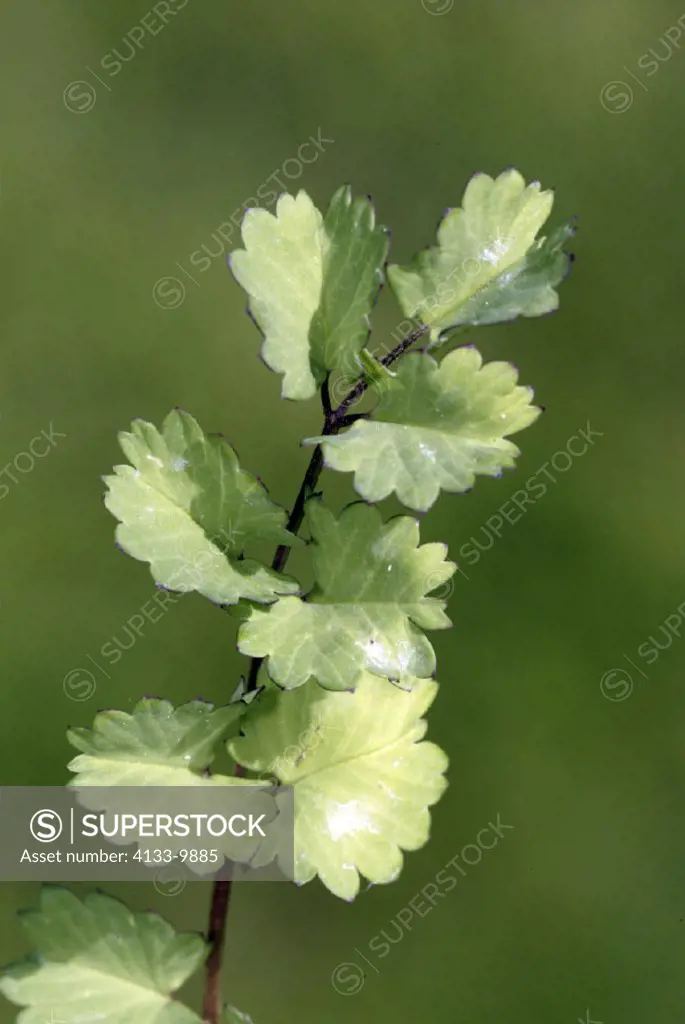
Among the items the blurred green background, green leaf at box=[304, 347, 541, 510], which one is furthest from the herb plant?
the blurred green background

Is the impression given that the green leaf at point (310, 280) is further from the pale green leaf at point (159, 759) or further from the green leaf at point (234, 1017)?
the green leaf at point (234, 1017)

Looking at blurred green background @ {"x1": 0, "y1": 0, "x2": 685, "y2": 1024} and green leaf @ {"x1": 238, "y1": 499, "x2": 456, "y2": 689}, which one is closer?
green leaf @ {"x1": 238, "y1": 499, "x2": 456, "y2": 689}

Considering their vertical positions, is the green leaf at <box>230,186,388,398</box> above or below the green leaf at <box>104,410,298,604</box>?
above

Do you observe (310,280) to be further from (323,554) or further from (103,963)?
(103,963)

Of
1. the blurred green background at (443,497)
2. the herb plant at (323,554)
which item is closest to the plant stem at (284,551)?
the herb plant at (323,554)

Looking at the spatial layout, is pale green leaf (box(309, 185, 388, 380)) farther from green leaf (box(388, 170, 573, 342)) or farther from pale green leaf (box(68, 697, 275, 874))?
pale green leaf (box(68, 697, 275, 874))

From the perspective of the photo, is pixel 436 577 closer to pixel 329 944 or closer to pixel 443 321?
pixel 443 321

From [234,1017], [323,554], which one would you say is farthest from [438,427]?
[234,1017]
